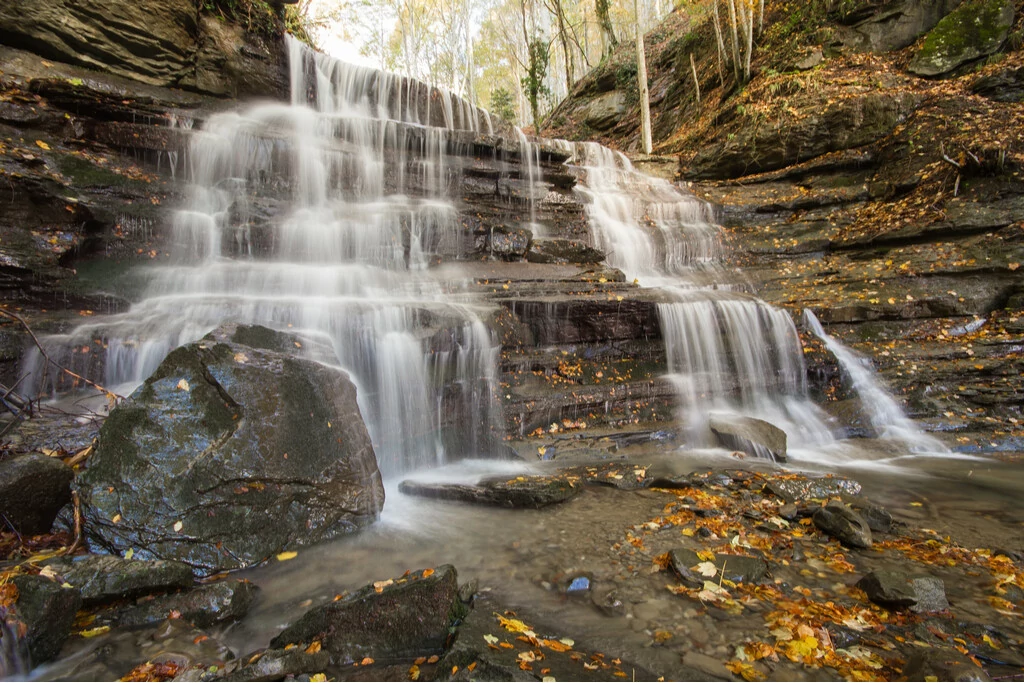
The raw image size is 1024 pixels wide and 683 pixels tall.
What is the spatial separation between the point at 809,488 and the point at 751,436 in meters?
1.89

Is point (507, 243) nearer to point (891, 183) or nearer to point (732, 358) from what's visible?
point (732, 358)

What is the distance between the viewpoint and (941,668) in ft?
7.23

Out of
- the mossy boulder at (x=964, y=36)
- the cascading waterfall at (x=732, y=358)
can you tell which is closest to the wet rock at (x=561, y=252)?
the cascading waterfall at (x=732, y=358)

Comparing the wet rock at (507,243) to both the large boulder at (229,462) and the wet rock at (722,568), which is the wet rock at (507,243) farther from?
the wet rock at (722,568)

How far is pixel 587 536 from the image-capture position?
13.1ft

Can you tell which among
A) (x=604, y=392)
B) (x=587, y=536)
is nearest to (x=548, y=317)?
(x=604, y=392)

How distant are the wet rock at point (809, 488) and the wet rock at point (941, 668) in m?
2.14

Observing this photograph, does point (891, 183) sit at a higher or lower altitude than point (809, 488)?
higher

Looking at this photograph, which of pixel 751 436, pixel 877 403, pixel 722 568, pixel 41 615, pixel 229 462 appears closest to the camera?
pixel 41 615

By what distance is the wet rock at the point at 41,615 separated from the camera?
256 centimetres

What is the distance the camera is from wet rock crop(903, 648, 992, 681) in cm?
216

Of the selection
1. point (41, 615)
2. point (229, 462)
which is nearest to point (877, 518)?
point (229, 462)

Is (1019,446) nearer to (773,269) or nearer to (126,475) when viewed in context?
(773,269)

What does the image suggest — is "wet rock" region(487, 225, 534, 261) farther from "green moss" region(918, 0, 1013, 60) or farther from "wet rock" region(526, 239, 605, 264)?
"green moss" region(918, 0, 1013, 60)
